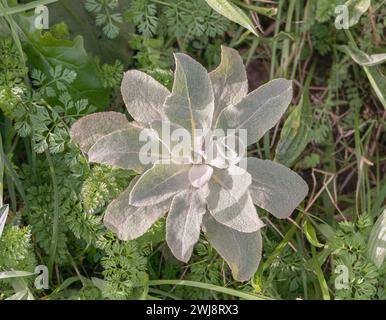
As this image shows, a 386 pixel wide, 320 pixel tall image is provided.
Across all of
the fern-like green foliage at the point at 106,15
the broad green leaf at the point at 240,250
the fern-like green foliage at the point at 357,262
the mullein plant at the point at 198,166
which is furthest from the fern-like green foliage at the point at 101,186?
the fern-like green foliage at the point at 357,262

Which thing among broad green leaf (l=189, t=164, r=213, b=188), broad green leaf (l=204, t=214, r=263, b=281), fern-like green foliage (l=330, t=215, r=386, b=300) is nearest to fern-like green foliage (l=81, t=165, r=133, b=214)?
broad green leaf (l=189, t=164, r=213, b=188)

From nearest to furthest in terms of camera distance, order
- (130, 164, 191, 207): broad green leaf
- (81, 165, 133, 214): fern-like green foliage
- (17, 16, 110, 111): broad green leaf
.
Answer: (130, 164, 191, 207): broad green leaf
(81, 165, 133, 214): fern-like green foliage
(17, 16, 110, 111): broad green leaf

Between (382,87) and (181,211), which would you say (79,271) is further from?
(382,87)

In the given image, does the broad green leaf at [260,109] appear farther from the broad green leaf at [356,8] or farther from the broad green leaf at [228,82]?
the broad green leaf at [356,8]

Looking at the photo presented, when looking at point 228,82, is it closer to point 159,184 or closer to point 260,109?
point 260,109

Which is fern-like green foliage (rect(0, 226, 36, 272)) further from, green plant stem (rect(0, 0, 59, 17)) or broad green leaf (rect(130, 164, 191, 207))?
green plant stem (rect(0, 0, 59, 17))

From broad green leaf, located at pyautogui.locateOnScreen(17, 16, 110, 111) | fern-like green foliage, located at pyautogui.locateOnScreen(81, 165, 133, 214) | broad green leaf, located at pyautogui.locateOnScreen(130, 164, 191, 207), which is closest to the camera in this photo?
broad green leaf, located at pyautogui.locateOnScreen(130, 164, 191, 207)

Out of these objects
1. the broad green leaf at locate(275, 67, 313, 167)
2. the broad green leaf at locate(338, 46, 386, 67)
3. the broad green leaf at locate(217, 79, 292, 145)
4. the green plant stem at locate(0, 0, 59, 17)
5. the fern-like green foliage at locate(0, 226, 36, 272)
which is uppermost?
the green plant stem at locate(0, 0, 59, 17)
